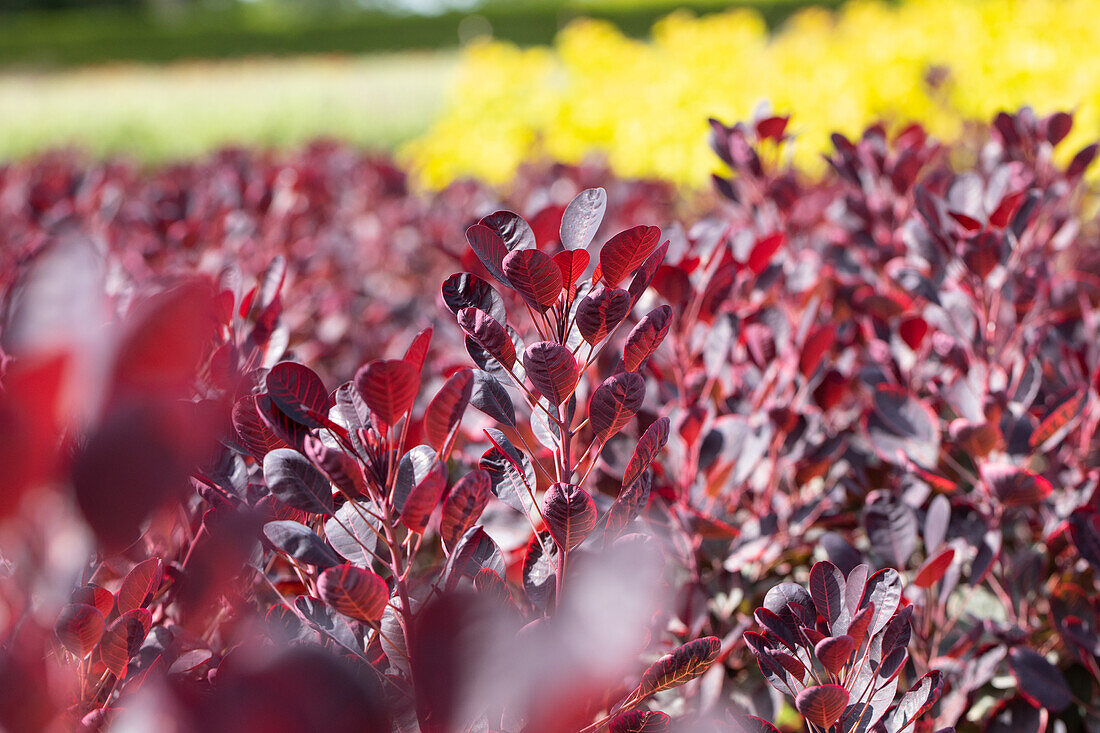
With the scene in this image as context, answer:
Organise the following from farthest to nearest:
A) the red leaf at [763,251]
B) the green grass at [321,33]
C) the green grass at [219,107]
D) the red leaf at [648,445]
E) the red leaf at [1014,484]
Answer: the green grass at [321,33], the green grass at [219,107], the red leaf at [763,251], the red leaf at [1014,484], the red leaf at [648,445]

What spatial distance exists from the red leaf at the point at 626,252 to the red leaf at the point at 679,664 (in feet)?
1.13

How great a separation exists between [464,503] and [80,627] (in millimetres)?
330

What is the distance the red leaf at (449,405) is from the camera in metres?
0.72

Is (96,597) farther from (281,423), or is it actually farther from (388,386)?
(388,386)

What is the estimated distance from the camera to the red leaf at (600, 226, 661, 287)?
0.83 m

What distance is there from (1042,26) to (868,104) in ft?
5.35

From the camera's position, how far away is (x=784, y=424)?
1350 millimetres

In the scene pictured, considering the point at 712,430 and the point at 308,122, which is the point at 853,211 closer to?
the point at 712,430

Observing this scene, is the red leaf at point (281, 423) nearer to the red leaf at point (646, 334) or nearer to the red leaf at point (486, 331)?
the red leaf at point (486, 331)

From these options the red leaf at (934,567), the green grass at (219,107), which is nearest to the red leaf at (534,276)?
the red leaf at (934,567)

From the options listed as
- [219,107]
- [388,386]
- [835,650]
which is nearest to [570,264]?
[388,386]

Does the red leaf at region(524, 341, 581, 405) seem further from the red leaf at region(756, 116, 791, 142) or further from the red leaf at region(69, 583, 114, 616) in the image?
the red leaf at region(756, 116, 791, 142)

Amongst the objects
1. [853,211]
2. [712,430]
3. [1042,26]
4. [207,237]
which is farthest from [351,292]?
[1042,26]

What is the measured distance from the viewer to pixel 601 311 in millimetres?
819
